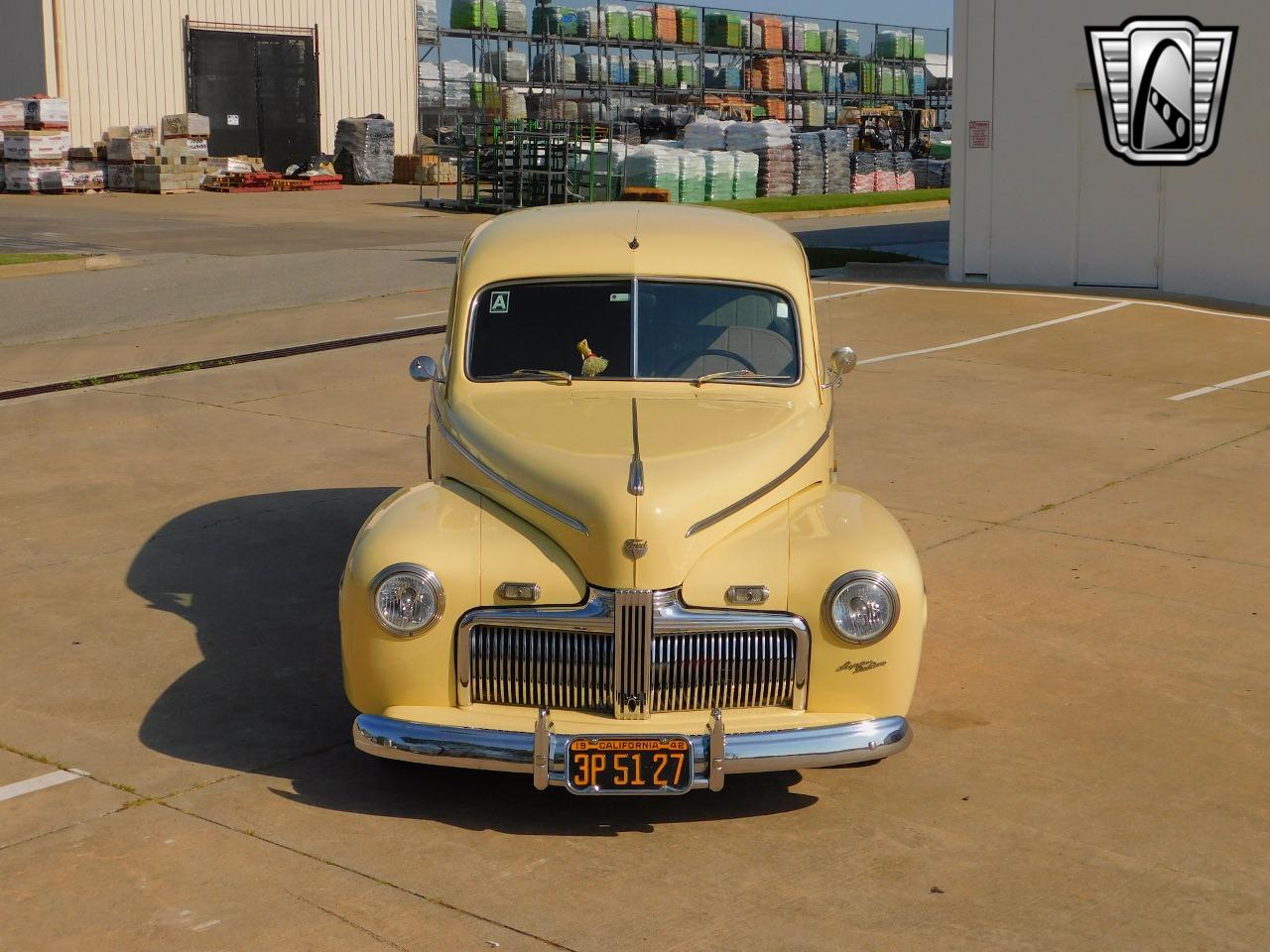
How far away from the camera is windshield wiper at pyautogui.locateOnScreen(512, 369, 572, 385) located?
665cm

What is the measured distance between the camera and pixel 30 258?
22.8m

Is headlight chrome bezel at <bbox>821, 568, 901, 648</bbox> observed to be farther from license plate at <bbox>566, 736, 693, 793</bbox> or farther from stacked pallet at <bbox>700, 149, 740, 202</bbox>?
stacked pallet at <bbox>700, 149, 740, 202</bbox>

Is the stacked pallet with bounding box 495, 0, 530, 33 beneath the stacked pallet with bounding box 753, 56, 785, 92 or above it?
above

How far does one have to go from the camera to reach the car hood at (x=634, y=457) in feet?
18.1

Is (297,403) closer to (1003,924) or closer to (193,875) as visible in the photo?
(193,875)

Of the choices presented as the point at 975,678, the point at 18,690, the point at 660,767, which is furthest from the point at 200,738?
the point at 975,678

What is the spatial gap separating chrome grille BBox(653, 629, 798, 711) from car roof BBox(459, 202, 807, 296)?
204 centimetres

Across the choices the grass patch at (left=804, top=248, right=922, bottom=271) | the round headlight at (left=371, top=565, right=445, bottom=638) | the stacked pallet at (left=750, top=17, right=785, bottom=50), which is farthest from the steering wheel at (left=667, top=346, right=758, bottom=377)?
the stacked pallet at (left=750, top=17, right=785, bottom=50)

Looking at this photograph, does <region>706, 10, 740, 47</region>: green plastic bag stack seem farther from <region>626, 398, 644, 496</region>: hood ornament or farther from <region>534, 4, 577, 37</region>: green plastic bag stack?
<region>626, 398, 644, 496</region>: hood ornament

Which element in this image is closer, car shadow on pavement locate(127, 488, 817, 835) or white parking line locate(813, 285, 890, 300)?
car shadow on pavement locate(127, 488, 817, 835)

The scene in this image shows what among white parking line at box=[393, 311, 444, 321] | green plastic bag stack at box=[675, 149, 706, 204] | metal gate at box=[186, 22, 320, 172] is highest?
metal gate at box=[186, 22, 320, 172]

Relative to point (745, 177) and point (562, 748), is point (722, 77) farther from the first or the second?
point (562, 748)

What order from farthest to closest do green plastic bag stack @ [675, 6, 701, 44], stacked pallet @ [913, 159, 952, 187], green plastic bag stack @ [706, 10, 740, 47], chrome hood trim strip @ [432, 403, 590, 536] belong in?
green plastic bag stack @ [706, 10, 740, 47] → green plastic bag stack @ [675, 6, 701, 44] → stacked pallet @ [913, 159, 952, 187] → chrome hood trim strip @ [432, 403, 590, 536]

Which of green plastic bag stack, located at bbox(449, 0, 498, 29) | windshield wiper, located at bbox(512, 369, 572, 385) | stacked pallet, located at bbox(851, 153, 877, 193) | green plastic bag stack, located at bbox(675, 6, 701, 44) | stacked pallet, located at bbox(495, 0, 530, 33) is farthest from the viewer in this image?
green plastic bag stack, located at bbox(675, 6, 701, 44)
